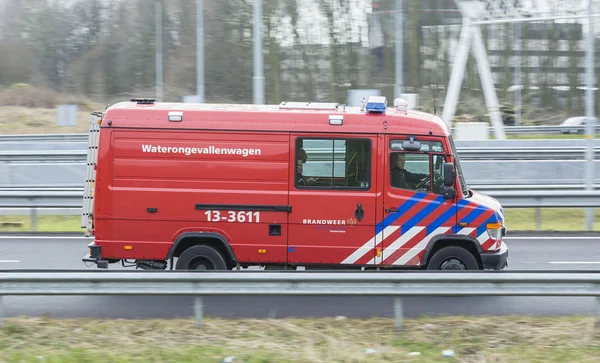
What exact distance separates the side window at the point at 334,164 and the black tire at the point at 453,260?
125cm

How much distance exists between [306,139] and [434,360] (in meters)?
3.98

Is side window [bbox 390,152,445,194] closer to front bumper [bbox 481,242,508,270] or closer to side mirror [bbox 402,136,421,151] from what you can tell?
side mirror [bbox 402,136,421,151]

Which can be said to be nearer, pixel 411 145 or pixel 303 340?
pixel 303 340

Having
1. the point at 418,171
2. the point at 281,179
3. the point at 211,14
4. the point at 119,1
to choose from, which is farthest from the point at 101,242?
the point at 119,1

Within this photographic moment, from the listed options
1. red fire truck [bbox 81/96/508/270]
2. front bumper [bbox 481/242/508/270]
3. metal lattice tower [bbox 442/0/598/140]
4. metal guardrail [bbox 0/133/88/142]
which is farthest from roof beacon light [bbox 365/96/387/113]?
metal guardrail [bbox 0/133/88/142]

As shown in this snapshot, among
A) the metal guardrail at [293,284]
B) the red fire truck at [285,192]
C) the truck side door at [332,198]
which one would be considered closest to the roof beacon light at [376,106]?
the red fire truck at [285,192]

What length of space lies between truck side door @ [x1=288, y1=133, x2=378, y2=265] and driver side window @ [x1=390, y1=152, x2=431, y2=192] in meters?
0.31

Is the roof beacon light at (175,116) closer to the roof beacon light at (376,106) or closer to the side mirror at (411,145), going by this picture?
the roof beacon light at (376,106)

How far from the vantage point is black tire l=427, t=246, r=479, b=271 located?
9648 mm

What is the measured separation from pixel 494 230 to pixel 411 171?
4.21 ft

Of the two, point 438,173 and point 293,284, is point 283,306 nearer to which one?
point 293,284

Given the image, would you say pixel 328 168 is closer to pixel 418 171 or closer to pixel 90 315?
pixel 418 171

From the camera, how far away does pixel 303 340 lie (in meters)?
6.92

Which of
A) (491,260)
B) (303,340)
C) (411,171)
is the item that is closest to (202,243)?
(411,171)
